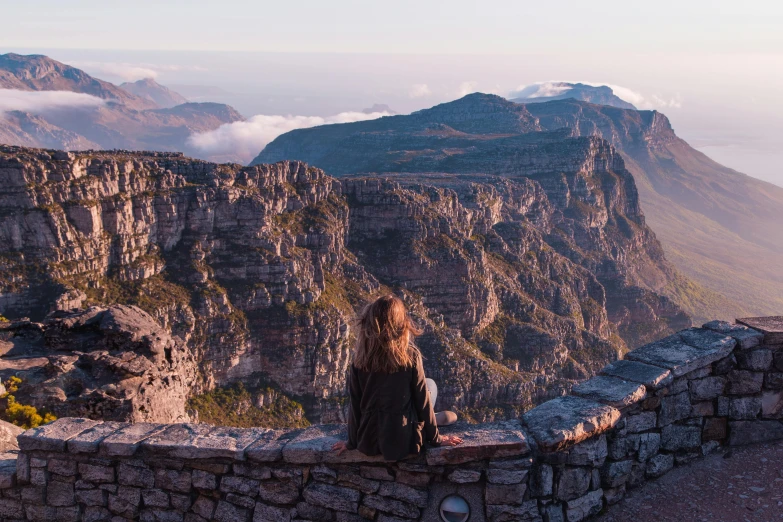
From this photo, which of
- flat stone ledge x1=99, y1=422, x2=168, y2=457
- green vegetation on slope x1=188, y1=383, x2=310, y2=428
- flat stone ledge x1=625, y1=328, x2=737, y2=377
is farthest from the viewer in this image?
green vegetation on slope x1=188, y1=383, x2=310, y2=428

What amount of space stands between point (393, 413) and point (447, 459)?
919 millimetres

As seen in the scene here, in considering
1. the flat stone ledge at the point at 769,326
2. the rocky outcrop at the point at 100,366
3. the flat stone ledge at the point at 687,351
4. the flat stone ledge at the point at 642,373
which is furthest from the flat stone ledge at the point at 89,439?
the flat stone ledge at the point at 769,326

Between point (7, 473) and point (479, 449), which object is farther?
point (7, 473)

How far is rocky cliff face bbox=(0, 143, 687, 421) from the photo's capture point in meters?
49.9

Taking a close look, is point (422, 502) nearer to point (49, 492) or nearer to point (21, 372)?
point (49, 492)

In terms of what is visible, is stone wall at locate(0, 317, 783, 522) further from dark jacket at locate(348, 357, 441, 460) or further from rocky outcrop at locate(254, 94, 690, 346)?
rocky outcrop at locate(254, 94, 690, 346)

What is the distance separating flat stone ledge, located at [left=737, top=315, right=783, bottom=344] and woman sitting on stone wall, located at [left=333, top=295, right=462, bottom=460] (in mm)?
5371

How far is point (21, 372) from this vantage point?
18.3 meters

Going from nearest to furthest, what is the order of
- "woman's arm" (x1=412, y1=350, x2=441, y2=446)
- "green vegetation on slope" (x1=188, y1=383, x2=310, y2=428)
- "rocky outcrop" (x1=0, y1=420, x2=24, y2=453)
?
"woman's arm" (x1=412, y1=350, x2=441, y2=446), "rocky outcrop" (x1=0, y1=420, x2=24, y2=453), "green vegetation on slope" (x1=188, y1=383, x2=310, y2=428)

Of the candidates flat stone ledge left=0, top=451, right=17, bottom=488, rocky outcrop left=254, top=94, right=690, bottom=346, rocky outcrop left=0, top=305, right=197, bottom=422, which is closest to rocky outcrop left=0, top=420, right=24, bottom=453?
flat stone ledge left=0, top=451, right=17, bottom=488

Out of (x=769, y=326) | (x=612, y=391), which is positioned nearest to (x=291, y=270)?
(x=769, y=326)

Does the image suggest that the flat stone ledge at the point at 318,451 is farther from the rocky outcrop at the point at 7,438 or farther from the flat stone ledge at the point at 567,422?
the rocky outcrop at the point at 7,438

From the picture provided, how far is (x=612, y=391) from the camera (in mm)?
9094

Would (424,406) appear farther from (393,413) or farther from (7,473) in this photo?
(7,473)
